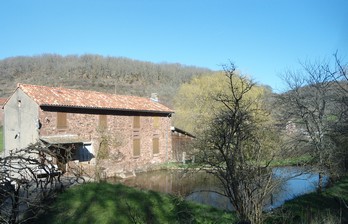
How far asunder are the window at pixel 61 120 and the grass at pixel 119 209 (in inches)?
414

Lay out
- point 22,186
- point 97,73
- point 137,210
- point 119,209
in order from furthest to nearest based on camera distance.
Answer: point 97,73 < point 137,210 < point 119,209 < point 22,186

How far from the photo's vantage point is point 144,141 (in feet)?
87.7

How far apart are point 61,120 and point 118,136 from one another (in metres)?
4.95

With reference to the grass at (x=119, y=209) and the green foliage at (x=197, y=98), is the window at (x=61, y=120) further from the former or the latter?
the green foliage at (x=197, y=98)

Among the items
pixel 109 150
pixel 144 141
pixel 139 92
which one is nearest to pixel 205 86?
pixel 144 141

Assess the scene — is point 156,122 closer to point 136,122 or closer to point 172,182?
point 136,122

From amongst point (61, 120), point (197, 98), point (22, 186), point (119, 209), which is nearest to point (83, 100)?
point (61, 120)

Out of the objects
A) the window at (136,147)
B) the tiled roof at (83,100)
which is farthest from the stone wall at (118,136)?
the tiled roof at (83,100)

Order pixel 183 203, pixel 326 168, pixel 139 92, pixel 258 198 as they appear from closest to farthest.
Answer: pixel 258 198 < pixel 183 203 < pixel 326 168 < pixel 139 92

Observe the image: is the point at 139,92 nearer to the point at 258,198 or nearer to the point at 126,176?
the point at 126,176

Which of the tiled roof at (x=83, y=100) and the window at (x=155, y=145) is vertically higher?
the tiled roof at (x=83, y=100)

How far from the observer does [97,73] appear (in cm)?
7456

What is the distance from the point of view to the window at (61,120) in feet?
68.9

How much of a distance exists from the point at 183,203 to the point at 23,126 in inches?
566
